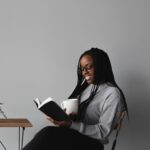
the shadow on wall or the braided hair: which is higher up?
the braided hair

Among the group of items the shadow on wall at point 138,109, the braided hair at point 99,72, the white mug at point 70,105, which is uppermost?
the braided hair at point 99,72

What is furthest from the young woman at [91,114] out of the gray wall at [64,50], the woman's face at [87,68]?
the gray wall at [64,50]

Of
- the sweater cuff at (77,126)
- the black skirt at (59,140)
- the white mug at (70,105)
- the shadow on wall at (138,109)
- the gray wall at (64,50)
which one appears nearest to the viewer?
the black skirt at (59,140)

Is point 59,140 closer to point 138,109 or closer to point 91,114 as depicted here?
point 91,114

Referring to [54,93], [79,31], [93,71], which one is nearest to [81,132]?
[93,71]

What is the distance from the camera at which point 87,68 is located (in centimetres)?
198

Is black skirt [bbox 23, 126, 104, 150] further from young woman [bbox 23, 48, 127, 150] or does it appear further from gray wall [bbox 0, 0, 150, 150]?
gray wall [bbox 0, 0, 150, 150]

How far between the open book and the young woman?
0.04m

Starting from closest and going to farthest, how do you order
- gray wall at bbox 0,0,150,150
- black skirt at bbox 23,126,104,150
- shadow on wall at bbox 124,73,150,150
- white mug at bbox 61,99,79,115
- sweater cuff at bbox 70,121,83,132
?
black skirt at bbox 23,126,104,150 → sweater cuff at bbox 70,121,83,132 → white mug at bbox 61,99,79,115 → gray wall at bbox 0,0,150,150 → shadow on wall at bbox 124,73,150,150

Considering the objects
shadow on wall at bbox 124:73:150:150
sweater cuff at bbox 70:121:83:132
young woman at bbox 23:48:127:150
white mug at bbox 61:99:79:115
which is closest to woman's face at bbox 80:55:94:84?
young woman at bbox 23:48:127:150

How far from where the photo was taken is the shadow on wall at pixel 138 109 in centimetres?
242

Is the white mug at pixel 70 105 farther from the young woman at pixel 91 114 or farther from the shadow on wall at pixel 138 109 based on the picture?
the shadow on wall at pixel 138 109

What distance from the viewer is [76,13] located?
2363 mm

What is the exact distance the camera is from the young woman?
5.64 feet
